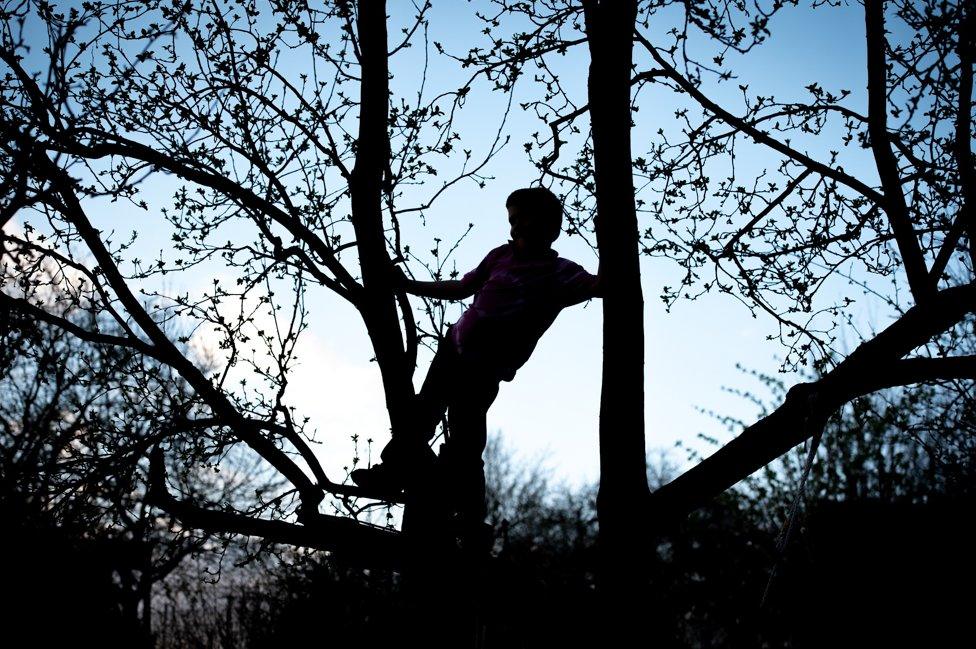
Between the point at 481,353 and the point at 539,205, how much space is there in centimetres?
80

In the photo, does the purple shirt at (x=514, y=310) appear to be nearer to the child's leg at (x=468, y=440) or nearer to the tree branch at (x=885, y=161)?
the child's leg at (x=468, y=440)

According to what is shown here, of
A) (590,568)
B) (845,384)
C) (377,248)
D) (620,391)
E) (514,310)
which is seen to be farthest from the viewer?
(590,568)

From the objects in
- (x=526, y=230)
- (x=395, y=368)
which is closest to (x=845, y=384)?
(x=526, y=230)

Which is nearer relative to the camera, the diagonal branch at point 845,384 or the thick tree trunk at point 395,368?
the diagonal branch at point 845,384

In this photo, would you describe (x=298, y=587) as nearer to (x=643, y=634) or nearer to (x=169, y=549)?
(x=169, y=549)

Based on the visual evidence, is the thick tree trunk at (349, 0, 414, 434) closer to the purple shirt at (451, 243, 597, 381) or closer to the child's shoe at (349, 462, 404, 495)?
the child's shoe at (349, 462, 404, 495)

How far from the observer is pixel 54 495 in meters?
4.48

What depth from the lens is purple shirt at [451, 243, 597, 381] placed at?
153 inches

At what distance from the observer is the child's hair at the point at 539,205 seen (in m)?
4.02

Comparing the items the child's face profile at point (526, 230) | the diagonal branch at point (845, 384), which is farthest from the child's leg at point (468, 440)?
the diagonal branch at point (845, 384)

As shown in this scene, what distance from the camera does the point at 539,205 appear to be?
4.04 meters

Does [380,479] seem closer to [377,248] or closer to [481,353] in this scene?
[481,353]

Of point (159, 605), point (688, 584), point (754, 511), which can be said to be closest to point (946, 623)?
point (688, 584)

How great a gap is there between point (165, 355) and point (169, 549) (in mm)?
→ 1134
